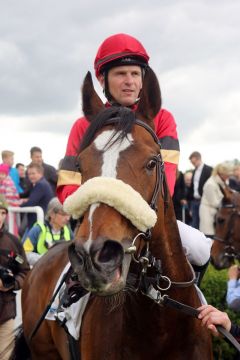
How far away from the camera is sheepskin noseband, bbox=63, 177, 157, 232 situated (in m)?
2.85

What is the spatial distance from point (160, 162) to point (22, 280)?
11.7 feet

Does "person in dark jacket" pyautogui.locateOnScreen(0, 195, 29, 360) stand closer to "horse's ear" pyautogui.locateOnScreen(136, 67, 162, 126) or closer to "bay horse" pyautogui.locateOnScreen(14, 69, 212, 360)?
"bay horse" pyautogui.locateOnScreen(14, 69, 212, 360)

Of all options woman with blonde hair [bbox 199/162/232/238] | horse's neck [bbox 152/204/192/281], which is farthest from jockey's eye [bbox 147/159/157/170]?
woman with blonde hair [bbox 199/162/232/238]

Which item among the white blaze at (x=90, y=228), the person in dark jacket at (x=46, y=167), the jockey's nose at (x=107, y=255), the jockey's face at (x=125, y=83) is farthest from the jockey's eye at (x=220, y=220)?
the jockey's nose at (x=107, y=255)

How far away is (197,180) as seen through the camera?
13078mm

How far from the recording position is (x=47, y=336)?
5.09 meters

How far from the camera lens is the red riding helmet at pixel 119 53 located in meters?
3.75

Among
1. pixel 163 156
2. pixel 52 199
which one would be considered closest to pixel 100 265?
pixel 163 156

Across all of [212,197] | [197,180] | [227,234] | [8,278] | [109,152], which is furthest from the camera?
[197,180]

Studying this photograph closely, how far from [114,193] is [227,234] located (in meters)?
7.04

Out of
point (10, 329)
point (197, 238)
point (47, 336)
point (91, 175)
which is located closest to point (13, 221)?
point (10, 329)

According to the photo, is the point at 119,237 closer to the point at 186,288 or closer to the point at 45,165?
the point at 186,288

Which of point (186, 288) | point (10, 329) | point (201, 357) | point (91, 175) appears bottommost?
point (10, 329)

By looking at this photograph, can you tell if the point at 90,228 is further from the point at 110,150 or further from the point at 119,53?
the point at 119,53
